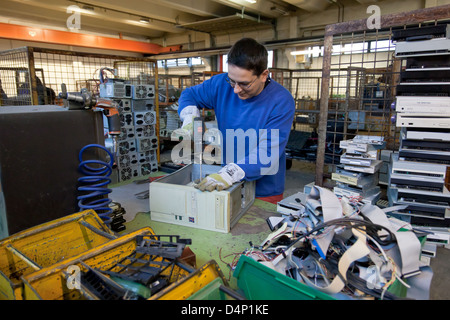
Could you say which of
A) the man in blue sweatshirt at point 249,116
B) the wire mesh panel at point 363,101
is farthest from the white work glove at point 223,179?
the wire mesh panel at point 363,101

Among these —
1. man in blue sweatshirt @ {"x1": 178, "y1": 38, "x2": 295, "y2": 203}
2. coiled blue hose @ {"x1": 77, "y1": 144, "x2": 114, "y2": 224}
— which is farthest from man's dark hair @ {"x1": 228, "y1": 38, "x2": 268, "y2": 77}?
coiled blue hose @ {"x1": 77, "y1": 144, "x2": 114, "y2": 224}

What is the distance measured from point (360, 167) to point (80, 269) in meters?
2.61

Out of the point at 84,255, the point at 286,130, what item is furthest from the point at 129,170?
the point at 84,255

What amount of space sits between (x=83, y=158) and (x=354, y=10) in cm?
751

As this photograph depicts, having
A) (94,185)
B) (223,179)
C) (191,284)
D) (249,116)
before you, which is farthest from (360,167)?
(191,284)

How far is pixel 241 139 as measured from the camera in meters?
1.77

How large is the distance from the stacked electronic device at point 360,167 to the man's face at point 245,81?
60.6 inches

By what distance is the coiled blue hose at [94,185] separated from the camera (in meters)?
1.25

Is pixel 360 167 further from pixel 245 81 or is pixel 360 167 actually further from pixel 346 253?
pixel 346 253

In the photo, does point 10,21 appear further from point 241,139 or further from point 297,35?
point 241,139

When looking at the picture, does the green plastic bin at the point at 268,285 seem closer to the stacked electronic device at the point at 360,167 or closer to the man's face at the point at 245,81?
the man's face at the point at 245,81

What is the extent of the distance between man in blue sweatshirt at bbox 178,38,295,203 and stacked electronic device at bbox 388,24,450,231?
3.21 feet

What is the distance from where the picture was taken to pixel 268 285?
30.8 inches

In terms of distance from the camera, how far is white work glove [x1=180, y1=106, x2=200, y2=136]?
5.58 feet
